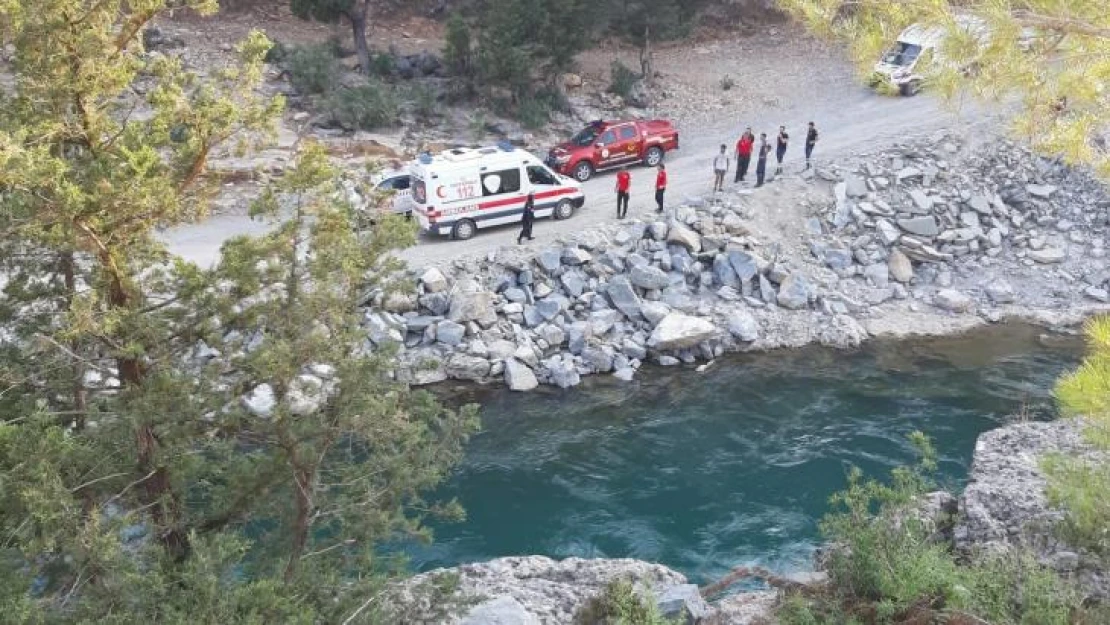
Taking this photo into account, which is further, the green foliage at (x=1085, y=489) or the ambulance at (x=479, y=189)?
the ambulance at (x=479, y=189)

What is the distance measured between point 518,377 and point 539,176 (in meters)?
5.41

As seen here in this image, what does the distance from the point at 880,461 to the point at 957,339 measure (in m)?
5.97

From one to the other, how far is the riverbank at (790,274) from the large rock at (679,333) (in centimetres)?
3

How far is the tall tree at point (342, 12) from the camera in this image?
93.5ft

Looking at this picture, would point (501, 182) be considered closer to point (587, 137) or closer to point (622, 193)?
point (622, 193)

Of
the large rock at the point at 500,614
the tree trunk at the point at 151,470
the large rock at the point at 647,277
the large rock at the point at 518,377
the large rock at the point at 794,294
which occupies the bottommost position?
the large rock at the point at 518,377

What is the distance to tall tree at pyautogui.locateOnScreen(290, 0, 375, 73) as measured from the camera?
93.5ft

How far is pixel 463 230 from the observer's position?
2098cm

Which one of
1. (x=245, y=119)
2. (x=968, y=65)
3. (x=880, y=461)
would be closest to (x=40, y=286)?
(x=245, y=119)

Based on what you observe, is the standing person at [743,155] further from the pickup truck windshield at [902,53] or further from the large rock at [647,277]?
the pickup truck windshield at [902,53]

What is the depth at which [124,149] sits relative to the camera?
6980mm

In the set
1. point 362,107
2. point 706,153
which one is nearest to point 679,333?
point 706,153

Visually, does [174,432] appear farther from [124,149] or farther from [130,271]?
[124,149]

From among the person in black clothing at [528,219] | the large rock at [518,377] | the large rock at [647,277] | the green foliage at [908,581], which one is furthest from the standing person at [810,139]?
the green foliage at [908,581]
